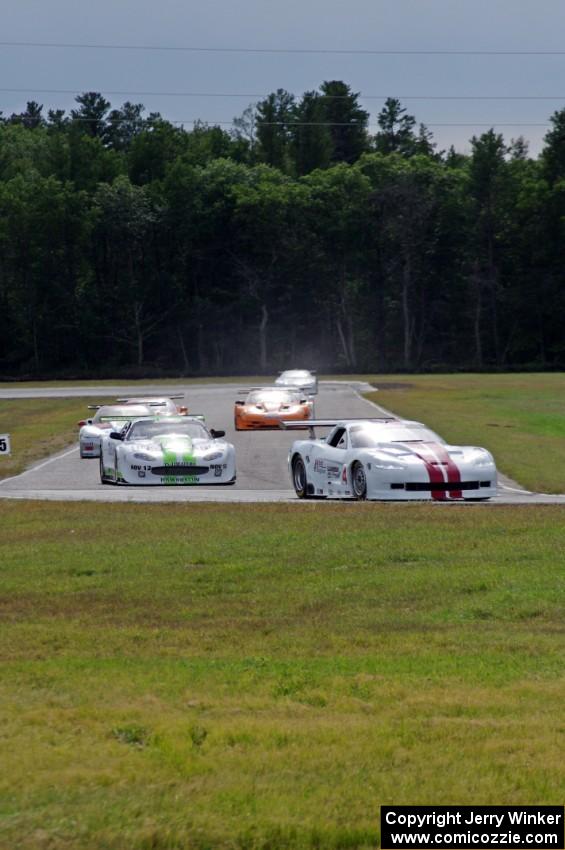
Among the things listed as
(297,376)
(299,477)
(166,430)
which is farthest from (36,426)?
(299,477)

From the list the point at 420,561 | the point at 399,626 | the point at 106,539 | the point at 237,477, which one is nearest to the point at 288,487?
the point at 237,477

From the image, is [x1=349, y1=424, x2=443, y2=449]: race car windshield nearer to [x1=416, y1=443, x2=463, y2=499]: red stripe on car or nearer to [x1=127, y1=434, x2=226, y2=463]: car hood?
[x1=416, y1=443, x2=463, y2=499]: red stripe on car

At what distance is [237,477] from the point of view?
87.1 ft

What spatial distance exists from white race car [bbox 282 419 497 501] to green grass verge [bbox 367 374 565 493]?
4.13 m

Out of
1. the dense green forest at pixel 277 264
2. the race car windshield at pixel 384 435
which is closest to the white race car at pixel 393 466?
the race car windshield at pixel 384 435

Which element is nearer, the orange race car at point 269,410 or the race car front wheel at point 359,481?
the race car front wheel at point 359,481

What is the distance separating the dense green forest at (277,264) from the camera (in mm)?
107312

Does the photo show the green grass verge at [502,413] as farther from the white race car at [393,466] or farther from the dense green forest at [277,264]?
Result: the dense green forest at [277,264]

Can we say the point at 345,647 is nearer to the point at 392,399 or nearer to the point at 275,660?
the point at 275,660

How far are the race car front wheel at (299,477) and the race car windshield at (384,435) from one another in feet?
4.10

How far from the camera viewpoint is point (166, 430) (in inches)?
977

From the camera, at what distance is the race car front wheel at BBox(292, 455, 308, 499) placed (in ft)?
73.4

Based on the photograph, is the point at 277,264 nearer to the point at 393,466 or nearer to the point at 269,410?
the point at 269,410

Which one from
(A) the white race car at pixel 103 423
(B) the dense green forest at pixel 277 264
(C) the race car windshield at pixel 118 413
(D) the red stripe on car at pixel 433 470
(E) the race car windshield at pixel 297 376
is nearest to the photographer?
(D) the red stripe on car at pixel 433 470
